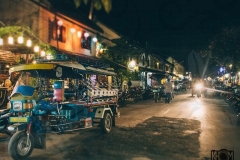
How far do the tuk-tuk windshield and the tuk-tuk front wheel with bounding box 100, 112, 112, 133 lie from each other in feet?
9.04

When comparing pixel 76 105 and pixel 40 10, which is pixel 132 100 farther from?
pixel 76 105

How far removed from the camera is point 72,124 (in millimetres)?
8180

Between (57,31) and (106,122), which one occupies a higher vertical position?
(57,31)

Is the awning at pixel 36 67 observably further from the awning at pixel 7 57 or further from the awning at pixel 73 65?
the awning at pixel 7 57

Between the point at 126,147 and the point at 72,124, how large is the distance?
1881 millimetres

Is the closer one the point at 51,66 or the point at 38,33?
the point at 51,66

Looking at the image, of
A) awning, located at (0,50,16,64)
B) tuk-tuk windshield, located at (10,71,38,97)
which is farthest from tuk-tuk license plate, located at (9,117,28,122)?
awning, located at (0,50,16,64)

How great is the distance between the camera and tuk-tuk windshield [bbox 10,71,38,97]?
7.12 metres

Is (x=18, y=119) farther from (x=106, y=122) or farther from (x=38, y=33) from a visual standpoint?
(x=38, y=33)

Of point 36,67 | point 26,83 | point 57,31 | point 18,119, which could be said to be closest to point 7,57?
point 57,31

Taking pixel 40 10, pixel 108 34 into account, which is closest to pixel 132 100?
pixel 40 10

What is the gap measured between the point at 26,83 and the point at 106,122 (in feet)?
10.8

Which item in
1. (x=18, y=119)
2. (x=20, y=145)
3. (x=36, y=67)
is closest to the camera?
(x=20, y=145)

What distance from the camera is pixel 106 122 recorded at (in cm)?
978
